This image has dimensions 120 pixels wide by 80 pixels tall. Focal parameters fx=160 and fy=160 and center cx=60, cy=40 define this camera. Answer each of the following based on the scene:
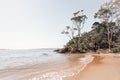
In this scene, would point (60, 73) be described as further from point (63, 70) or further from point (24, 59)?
point (24, 59)

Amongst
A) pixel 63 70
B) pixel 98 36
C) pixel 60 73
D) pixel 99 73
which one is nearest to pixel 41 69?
pixel 63 70

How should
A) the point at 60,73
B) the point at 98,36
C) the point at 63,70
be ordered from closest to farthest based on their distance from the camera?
1. the point at 60,73
2. the point at 63,70
3. the point at 98,36

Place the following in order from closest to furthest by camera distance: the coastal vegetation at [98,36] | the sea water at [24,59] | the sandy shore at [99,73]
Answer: the sandy shore at [99,73], the sea water at [24,59], the coastal vegetation at [98,36]

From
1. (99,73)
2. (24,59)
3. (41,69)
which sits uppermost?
(99,73)

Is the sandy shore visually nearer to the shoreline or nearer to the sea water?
the shoreline

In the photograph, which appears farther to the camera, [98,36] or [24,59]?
[98,36]

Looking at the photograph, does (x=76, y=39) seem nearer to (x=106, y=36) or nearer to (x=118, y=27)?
(x=106, y=36)

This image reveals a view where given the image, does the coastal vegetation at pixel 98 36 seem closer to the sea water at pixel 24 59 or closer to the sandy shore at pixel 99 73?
the sea water at pixel 24 59

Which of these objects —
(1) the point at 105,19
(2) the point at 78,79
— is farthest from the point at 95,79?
(1) the point at 105,19

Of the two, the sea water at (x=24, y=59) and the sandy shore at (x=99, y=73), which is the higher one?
the sandy shore at (x=99, y=73)

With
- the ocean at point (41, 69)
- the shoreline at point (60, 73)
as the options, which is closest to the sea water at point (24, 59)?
the ocean at point (41, 69)

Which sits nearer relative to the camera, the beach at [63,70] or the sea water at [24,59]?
the beach at [63,70]

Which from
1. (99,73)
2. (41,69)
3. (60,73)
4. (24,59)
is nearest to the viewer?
(99,73)

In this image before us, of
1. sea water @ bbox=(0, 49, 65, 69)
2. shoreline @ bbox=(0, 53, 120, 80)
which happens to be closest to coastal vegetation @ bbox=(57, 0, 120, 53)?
sea water @ bbox=(0, 49, 65, 69)
